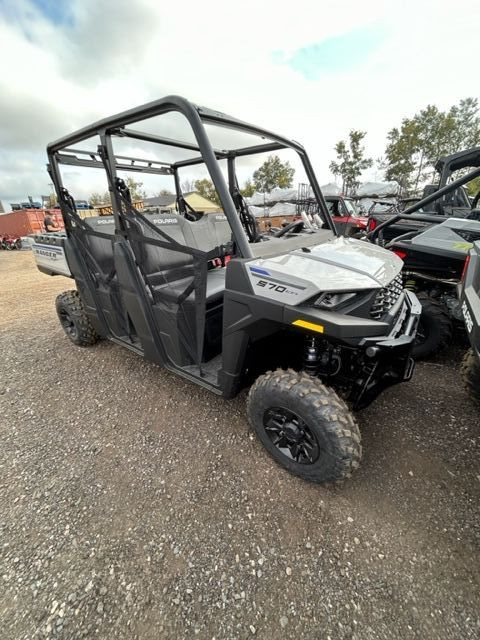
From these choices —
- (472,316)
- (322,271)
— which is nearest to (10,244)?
(322,271)

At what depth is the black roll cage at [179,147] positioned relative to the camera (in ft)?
5.44

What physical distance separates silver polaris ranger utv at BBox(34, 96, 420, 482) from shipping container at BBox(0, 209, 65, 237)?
22.8 meters

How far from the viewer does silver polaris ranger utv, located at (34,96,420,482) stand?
62.6 inches

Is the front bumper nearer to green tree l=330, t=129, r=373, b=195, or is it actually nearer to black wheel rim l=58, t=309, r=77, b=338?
black wheel rim l=58, t=309, r=77, b=338

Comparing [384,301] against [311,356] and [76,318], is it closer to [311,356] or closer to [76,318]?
[311,356]

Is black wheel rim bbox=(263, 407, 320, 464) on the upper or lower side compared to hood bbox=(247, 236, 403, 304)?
lower

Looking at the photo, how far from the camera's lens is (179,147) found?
9.04 feet

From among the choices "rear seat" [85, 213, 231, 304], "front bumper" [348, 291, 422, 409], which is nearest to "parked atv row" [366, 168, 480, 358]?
"front bumper" [348, 291, 422, 409]

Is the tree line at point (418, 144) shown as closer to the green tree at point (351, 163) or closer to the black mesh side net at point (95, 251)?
the green tree at point (351, 163)

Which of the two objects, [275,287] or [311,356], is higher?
[275,287]

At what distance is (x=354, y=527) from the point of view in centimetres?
163

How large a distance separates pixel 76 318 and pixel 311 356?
296cm

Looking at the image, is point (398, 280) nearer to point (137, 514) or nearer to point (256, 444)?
point (256, 444)

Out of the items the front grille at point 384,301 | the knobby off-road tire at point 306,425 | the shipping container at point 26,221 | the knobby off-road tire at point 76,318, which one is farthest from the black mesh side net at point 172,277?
the shipping container at point 26,221
